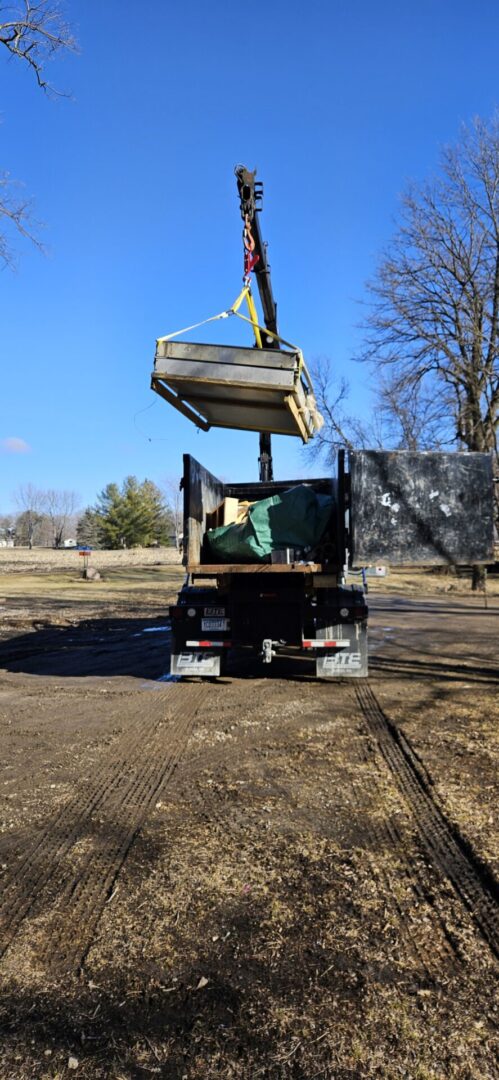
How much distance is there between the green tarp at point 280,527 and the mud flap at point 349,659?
1204mm

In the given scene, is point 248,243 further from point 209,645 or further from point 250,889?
point 250,889

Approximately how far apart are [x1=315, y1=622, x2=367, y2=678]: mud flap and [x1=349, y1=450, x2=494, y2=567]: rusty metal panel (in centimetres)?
169

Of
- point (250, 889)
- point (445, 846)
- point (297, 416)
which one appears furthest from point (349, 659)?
point (250, 889)

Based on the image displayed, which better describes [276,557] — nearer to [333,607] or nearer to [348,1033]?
[333,607]

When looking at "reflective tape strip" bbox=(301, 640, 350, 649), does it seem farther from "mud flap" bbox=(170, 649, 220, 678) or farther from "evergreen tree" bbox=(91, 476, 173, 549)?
"evergreen tree" bbox=(91, 476, 173, 549)

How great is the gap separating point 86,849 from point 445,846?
193 centimetres

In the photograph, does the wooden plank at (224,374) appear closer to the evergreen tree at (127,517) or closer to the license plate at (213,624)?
the license plate at (213,624)

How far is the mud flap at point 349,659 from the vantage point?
309 inches

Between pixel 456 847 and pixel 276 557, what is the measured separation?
165 inches

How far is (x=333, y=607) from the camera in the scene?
7.77 m

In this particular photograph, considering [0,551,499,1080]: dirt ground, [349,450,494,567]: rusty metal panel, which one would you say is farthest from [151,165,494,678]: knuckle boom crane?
[0,551,499,1080]: dirt ground

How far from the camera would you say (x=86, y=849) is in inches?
141

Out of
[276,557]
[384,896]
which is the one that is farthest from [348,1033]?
[276,557]

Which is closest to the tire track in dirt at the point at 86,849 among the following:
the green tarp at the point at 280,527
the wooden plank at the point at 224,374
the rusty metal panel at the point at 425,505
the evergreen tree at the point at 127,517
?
the green tarp at the point at 280,527
